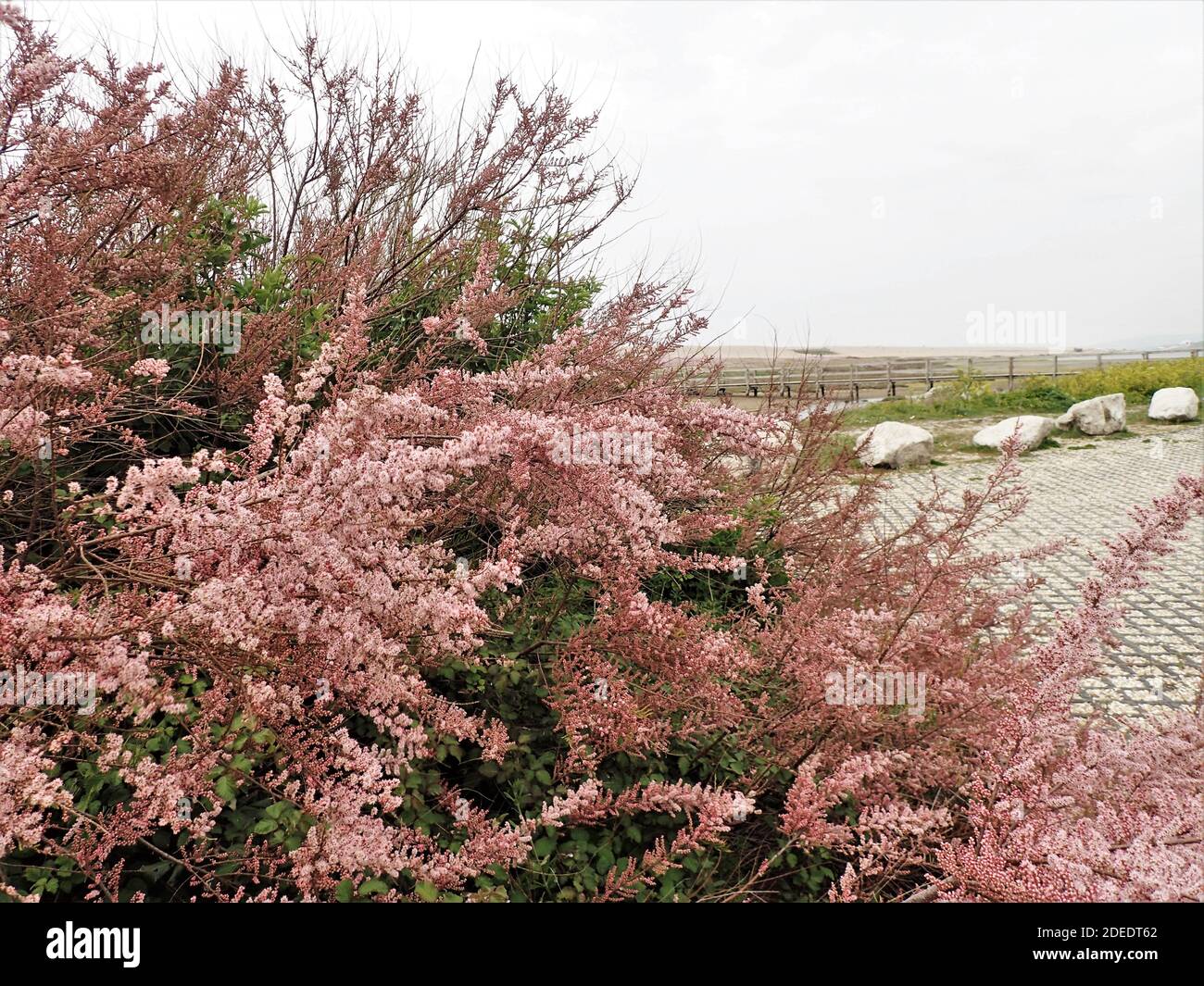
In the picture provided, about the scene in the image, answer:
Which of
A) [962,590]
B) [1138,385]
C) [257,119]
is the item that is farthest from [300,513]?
[1138,385]

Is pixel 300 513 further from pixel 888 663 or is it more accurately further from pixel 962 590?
pixel 962 590

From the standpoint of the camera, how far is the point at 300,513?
2037 millimetres

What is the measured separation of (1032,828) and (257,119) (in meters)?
6.57

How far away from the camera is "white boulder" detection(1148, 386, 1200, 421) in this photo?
19.7 meters

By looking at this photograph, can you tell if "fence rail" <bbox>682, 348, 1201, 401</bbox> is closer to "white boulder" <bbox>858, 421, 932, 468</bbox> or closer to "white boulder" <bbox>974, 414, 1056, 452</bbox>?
"white boulder" <bbox>974, 414, 1056, 452</bbox>
